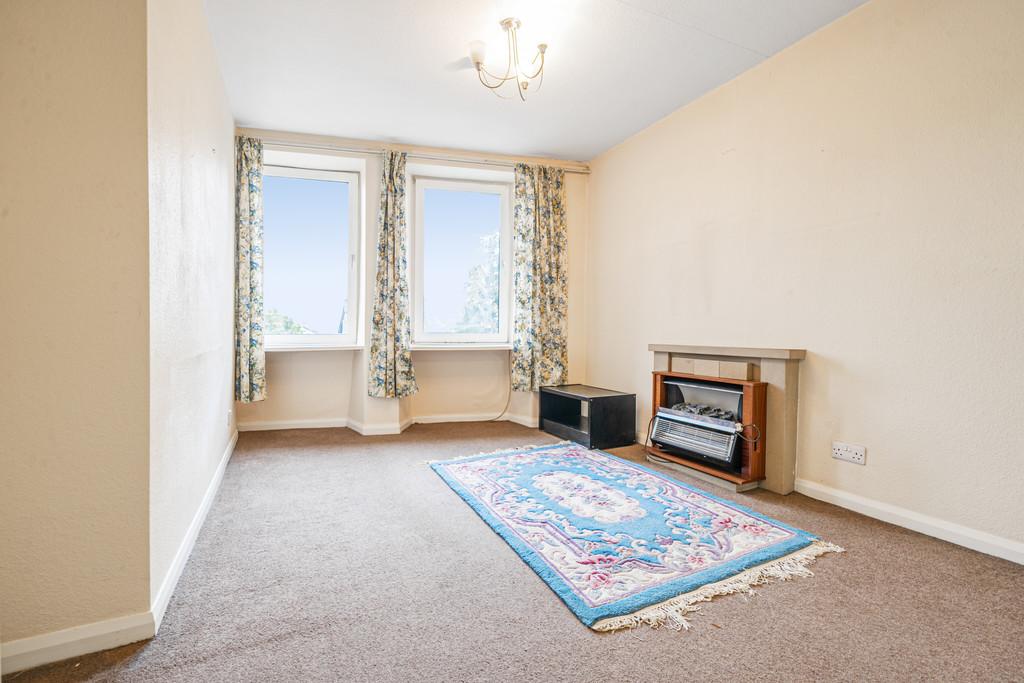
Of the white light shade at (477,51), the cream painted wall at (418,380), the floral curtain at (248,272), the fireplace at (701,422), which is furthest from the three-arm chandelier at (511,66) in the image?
the fireplace at (701,422)

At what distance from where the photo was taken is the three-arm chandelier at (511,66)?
2611mm

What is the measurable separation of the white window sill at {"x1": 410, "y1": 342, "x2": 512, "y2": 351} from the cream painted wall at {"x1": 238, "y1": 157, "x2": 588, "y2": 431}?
5.0 inches

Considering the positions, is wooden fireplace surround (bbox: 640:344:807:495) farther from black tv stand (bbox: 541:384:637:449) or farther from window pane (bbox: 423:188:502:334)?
window pane (bbox: 423:188:502:334)

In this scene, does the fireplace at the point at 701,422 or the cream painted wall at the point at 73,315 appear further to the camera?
the fireplace at the point at 701,422

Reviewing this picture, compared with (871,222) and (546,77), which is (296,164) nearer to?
(546,77)

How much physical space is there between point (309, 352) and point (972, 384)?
4.20 metres

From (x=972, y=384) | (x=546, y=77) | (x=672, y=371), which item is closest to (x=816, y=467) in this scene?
(x=972, y=384)

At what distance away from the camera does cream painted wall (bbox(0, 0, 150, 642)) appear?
124 cm

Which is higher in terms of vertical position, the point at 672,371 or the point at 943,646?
the point at 672,371

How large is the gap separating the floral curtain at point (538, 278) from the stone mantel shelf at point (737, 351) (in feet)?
3.75

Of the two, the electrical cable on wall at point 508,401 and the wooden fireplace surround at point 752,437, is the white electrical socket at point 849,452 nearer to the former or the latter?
the wooden fireplace surround at point 752,437

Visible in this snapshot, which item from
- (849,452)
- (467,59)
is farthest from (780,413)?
(467,59)

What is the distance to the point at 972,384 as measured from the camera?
2002 mm

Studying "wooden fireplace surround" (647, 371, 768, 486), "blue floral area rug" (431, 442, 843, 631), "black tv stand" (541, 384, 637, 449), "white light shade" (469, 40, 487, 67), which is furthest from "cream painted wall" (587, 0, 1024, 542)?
"white light shade" (469, 40, 487, 67)
